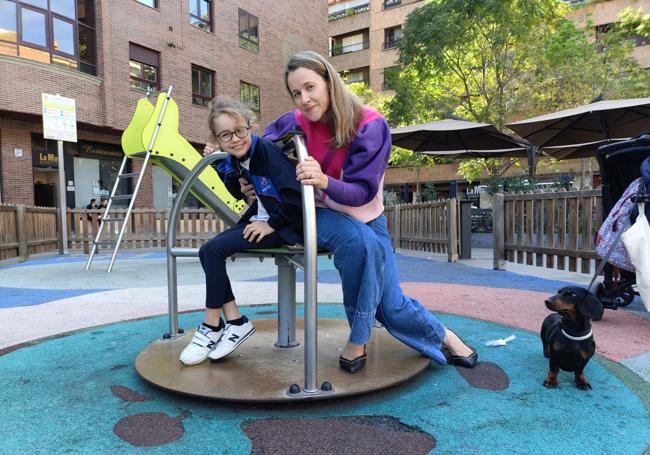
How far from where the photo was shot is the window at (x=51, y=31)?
1333 cm

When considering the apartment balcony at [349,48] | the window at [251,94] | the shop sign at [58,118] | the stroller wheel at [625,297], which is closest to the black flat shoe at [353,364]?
the stroller wheel at [625,297]

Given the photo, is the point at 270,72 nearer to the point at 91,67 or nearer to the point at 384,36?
the point at 91,67

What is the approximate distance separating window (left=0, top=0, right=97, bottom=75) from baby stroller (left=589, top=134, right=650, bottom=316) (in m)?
15.4

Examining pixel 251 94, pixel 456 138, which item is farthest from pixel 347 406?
pixel 251 94

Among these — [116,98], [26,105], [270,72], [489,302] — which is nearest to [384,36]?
[270,72]

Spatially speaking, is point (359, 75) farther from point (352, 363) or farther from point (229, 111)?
point (352, 363)

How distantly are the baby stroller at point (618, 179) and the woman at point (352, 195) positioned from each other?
1.90 meters

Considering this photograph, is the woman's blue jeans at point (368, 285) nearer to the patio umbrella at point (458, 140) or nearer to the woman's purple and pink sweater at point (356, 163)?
the woman's purple and pink sweater at point (356, 163)

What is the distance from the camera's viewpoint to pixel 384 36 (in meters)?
32.8

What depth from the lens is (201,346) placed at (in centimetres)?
228

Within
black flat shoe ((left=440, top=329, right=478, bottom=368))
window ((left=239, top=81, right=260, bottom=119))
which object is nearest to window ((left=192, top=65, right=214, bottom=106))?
window ((left=239, top=81, right=260, bottom=119))

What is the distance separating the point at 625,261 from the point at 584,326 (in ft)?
4.87

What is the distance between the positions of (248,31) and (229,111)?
2087cm

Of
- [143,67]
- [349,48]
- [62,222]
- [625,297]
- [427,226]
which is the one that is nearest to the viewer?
[625,297]
